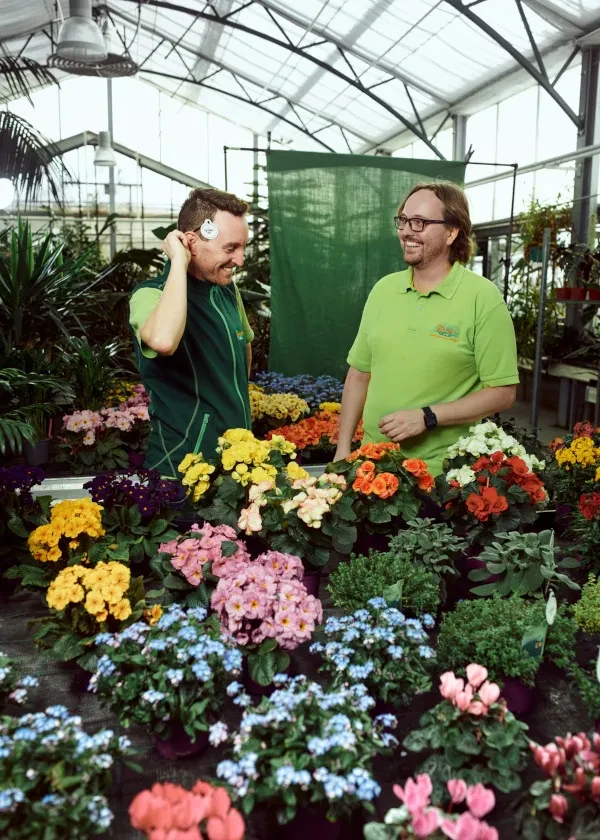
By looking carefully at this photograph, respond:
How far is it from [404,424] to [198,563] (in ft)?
2.62

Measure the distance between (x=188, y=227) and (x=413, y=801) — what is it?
141 centimetres

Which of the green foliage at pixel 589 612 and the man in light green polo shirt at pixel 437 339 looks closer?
the green foliage at pixel 589 612

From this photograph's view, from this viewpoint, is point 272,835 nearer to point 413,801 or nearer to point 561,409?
point 413,801

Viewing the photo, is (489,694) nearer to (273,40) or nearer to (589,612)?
(589,612)

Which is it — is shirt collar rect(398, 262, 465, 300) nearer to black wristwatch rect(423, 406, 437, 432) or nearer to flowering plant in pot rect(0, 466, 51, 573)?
black wristwatch rect(423, 406, 437, 432)

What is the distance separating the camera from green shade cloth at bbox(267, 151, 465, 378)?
15.6 ft

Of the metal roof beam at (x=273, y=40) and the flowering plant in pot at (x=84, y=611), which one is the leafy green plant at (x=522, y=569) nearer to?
the flowering plant in pot at (x=84, y=611)

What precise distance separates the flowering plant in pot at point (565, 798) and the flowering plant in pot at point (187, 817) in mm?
386

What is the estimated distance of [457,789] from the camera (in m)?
0.95

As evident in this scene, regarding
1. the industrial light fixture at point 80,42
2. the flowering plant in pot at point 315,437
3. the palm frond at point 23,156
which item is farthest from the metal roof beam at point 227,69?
the flowering plant in pot at point 315,437

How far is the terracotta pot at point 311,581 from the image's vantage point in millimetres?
1629

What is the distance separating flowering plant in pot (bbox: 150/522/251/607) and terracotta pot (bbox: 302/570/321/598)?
6.5 inches

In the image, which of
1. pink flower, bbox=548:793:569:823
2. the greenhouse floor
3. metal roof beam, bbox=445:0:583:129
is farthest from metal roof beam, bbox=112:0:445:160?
pink flower, bbox=548:793:569:823

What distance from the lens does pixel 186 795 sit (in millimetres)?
894
